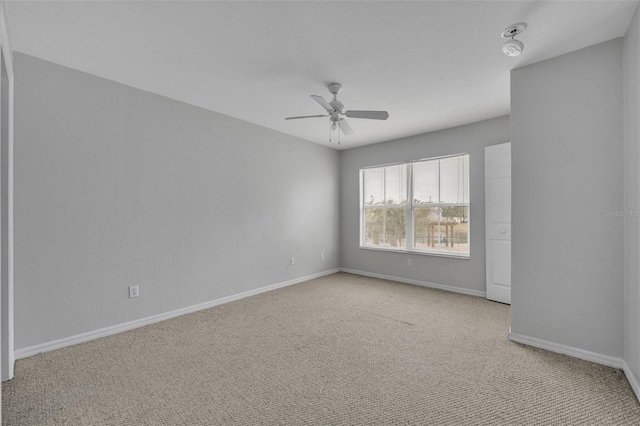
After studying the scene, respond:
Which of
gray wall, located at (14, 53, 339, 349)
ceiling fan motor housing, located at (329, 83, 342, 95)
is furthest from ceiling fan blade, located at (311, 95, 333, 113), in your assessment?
gray wall, located at (14, 53, 339, 349)

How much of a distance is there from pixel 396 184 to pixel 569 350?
3258 millimetres

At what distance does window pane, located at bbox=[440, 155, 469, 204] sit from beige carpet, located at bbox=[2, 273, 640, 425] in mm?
1826

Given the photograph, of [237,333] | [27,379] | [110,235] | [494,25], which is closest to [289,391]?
[237,333]

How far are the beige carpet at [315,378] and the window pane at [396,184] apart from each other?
7.61 feet

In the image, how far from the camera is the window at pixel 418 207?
176 inches

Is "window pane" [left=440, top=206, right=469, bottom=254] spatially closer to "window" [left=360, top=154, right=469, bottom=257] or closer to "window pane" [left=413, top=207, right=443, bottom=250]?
"window" [left=360, top=154, right=469, bottom=257]

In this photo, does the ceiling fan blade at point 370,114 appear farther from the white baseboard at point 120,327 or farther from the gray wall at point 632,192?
the white baseboard at point 120,327

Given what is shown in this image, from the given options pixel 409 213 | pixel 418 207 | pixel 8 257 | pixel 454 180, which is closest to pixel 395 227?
pixel 409 213

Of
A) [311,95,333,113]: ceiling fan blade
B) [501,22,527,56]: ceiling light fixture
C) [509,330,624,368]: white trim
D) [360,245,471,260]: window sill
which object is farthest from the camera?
[360,245,471,260]: window sill

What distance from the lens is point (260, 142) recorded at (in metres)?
4.36

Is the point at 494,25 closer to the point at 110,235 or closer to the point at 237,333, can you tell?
the point at 237,333

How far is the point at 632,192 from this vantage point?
79.8 inches

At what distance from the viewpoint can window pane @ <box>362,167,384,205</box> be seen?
537 cm

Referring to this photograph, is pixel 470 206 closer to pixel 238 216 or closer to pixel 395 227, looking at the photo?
pixel 395 227
